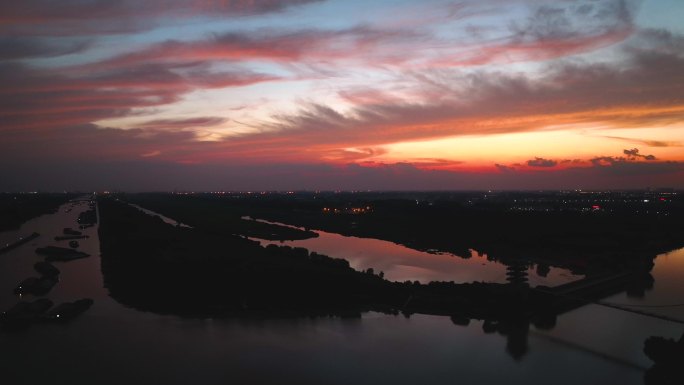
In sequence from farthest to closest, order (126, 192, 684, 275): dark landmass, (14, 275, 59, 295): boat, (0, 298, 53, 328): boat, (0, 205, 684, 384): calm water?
(126, 192, 684, 275): dark landmass < (14, 275, 59, 295): boat < (0, 298, 53, 328): boat < (0, 205, 684, 384): calm water

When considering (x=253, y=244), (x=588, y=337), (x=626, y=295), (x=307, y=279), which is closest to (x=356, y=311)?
(x=307, y=279)

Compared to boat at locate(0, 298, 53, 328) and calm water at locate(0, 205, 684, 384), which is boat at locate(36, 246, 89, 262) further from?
boat at locate(0, 298, 53, 328)

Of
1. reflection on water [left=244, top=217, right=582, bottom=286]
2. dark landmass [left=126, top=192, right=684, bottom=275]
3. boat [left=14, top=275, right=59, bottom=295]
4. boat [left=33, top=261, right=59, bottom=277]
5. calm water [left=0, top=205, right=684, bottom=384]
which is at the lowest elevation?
calm water [left=0, top=205, right=684, bottom=384]

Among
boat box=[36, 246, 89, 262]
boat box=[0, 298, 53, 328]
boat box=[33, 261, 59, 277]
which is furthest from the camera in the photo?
boat box=[36, 246, 89, 262]

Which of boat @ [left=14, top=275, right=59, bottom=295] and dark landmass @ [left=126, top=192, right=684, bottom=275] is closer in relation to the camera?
boat @ [left=14, top=275, right=59, bottom=295]

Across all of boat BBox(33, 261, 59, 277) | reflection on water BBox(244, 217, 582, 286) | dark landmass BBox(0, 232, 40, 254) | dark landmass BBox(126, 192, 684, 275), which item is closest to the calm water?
boat BBox(33, 261, 59, 277)

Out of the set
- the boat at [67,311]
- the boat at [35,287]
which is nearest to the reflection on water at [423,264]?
the boat at [67,311]

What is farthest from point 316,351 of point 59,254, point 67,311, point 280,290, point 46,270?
point 59,254

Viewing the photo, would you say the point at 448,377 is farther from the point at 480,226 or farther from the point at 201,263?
the point at 480,226
